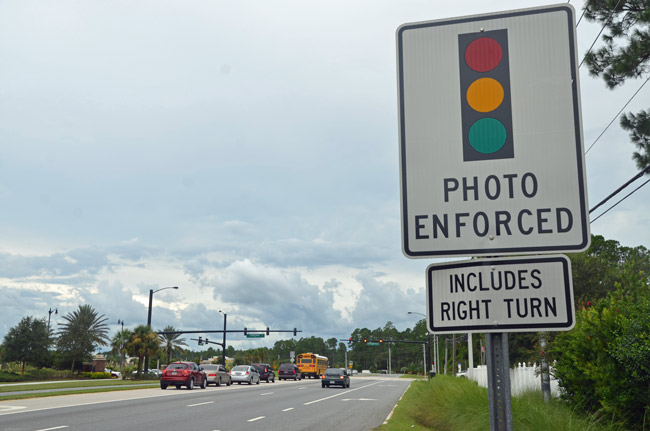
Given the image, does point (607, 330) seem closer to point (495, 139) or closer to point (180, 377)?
point (495, 139)

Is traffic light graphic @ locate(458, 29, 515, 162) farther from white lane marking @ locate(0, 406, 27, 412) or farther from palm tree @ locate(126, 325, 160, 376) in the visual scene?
palm tree @ locate(126, 325, 160, 376)

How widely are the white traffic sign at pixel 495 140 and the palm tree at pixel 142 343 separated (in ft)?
168

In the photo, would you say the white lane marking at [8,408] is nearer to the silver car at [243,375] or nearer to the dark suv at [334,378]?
the dark suv at [334,378]

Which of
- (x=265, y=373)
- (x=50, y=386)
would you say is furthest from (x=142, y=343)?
(x=50, y=386)

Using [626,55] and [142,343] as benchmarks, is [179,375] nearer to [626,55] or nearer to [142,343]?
[142,343]

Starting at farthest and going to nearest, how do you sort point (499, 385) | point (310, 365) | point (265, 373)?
1. point (310, 365)
2. point (265, 373)
3. point (499, 385)

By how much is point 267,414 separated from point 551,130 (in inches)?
722

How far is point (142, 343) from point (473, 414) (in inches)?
1730

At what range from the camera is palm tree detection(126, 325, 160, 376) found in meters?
49.9

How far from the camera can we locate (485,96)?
236 cm

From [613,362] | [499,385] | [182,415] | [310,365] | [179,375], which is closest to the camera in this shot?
[499,385]

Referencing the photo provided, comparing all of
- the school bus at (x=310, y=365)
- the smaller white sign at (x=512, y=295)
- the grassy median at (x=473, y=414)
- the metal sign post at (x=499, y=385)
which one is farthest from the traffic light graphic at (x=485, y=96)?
the school bus at (x=310, y=365)

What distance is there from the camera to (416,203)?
7.76ft

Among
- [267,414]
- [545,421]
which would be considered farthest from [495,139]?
[267,414]
